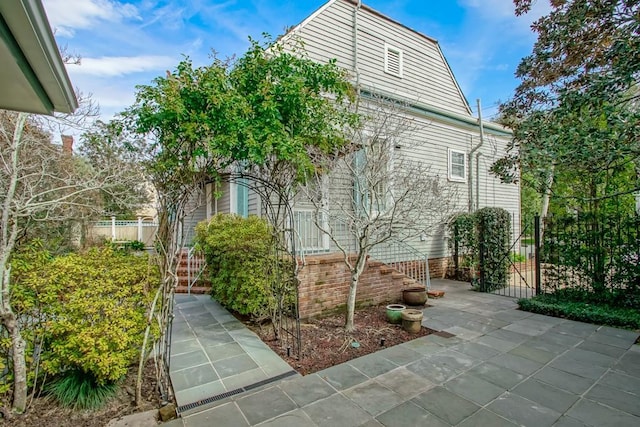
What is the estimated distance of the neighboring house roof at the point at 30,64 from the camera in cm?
139

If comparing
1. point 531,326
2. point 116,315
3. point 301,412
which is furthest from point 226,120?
point 531,326

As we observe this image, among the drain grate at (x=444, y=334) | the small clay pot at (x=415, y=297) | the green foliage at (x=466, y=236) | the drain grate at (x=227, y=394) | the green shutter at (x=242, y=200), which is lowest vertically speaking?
the drain grate at (x=444, y=334)

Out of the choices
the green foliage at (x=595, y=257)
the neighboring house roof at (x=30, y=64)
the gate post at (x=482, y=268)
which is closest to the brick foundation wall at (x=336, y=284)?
the gate post at (x=482, y=268)

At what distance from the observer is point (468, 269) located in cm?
955

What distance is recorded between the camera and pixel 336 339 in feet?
15.3

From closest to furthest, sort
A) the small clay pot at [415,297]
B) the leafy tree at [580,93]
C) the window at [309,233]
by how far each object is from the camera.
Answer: the leafy tree at [580,93] < the small clay pot at [415,297] < the window at [309,233]

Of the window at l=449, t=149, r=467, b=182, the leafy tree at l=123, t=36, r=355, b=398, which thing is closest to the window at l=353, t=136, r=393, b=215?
the leafy tree at l=123, t=36, r=355, b=398

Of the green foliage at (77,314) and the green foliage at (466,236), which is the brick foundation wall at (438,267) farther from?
the green foliage at (77,314)

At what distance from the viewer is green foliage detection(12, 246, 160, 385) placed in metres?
2.76

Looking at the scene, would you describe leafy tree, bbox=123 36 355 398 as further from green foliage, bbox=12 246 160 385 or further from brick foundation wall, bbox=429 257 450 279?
brick foundation wall, bbox=429 257 450 279

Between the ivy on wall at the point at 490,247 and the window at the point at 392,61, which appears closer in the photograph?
the ivy on wall at the point at 490,247

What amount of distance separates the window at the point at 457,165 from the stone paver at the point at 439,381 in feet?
19.9

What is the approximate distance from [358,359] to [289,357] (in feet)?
3.01

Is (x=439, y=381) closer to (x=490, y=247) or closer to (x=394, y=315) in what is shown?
(x=394, y=315)
